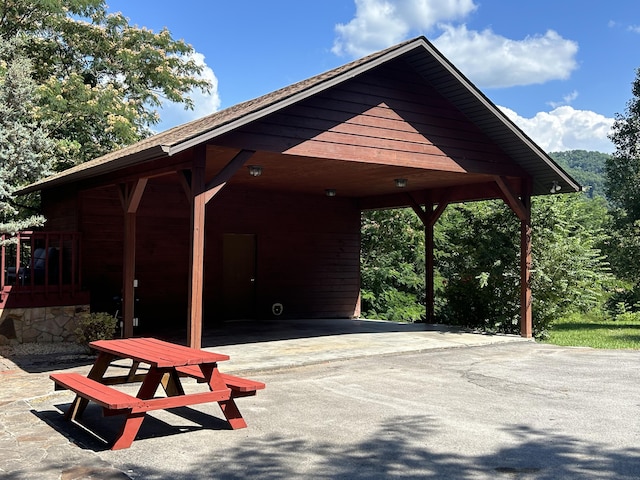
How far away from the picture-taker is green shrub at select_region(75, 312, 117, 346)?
9.22 metres

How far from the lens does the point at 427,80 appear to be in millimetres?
9672

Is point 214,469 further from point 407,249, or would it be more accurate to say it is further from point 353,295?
point 407,249

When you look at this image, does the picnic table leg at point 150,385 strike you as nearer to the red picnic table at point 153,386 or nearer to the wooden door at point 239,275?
the red picnic table at point 153,386

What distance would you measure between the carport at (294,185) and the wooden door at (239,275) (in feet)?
0.08

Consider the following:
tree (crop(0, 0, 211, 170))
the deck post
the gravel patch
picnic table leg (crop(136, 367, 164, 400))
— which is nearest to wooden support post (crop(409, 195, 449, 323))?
the deck post

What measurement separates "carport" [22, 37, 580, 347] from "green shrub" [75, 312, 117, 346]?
0.47 m

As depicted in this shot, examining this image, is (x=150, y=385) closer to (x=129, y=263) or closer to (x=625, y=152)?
(x=129, y=263)

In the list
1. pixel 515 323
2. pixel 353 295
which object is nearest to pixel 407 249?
pixel 353 295

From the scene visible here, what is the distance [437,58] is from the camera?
9133 mm

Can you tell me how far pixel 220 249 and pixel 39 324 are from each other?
4307 mm

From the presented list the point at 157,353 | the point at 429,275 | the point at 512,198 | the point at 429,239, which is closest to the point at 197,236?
the point at 157,353

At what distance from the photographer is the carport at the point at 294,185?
795cm

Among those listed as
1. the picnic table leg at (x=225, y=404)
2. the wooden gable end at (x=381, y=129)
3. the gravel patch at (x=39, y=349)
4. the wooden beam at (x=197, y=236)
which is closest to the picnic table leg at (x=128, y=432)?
the picnic table leg at (x=225, y=404)

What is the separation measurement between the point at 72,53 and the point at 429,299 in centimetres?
1451
